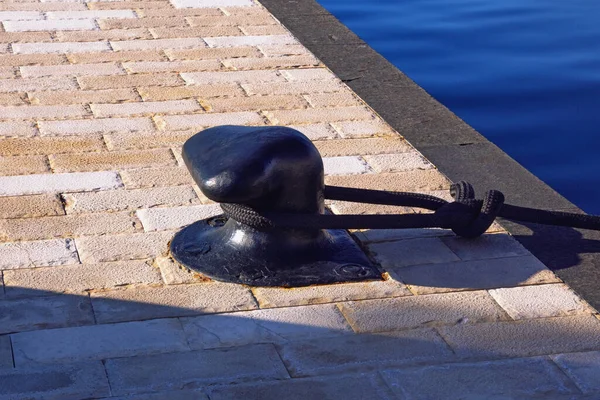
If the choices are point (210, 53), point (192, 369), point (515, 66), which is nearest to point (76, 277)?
point (192, 369)

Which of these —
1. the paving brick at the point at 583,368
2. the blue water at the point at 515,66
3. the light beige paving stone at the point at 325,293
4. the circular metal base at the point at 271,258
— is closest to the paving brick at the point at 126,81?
the circular metal base at the point at 271,258

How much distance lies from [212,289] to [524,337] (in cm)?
93

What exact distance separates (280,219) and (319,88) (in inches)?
80.7

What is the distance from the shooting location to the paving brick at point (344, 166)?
394 centimetres

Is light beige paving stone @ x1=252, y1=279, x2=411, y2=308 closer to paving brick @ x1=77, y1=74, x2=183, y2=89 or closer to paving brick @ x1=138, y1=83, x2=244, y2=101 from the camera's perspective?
paving brick @ x1=138, y1=83, x2=244, y2=101

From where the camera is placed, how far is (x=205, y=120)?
444 cm

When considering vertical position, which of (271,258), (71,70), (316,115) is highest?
(271,258)

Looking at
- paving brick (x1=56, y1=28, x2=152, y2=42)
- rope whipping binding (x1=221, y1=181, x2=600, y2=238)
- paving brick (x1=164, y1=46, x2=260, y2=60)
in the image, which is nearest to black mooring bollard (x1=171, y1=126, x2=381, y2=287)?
rope whipping binding (x1=221, y1=181, x2=600, y2=238)

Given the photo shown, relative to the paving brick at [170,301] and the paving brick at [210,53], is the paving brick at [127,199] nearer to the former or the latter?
the paving brick at [170,301]

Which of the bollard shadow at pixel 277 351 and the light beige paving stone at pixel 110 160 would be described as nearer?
the bollard shadow at pixel 277 351

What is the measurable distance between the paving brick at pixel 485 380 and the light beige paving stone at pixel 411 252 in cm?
65

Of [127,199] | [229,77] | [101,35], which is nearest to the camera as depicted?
[127,199]

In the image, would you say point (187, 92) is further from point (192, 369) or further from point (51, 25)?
point (192, 369)

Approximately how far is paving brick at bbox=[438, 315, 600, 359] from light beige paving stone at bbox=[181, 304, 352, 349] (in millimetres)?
323
